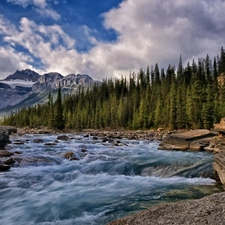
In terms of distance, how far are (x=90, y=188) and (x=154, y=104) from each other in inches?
2972

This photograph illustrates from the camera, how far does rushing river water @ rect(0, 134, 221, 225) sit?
893 cm

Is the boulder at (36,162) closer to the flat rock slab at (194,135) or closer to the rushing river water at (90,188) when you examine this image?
the rushing river water at (90,188)

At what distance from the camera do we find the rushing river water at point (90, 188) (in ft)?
29.3

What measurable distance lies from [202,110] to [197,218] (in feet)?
199

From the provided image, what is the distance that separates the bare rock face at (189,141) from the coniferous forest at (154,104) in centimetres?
3447

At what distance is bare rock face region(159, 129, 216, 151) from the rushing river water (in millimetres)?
9695

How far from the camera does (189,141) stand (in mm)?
26672

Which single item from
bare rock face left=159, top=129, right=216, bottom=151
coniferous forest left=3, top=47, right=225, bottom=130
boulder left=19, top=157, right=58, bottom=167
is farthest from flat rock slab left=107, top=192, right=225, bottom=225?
coniferous forest left=3, top=47, right=225, bottom=130

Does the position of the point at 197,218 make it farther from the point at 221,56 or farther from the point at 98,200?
the point at 221,56

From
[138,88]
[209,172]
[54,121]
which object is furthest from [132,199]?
[138,88]

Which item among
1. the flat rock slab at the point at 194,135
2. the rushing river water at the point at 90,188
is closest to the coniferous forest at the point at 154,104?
the flat rock slab at the point at 194,135

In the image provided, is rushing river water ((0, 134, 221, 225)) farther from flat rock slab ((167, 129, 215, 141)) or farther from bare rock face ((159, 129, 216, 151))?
flat rock slab ((167, 129, 215, 141))

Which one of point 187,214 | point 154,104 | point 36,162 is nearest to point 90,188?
point 36,162

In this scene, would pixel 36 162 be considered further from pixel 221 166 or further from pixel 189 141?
pixel 189 141
